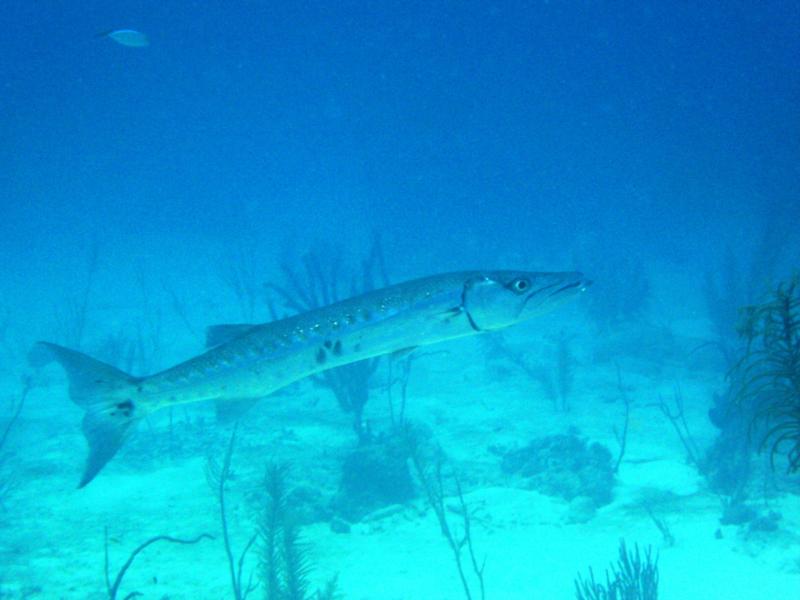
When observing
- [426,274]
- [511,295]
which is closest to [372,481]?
[511,295]

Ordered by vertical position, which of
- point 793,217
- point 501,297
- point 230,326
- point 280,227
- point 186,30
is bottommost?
point 501,297

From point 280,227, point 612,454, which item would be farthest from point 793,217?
point 280,227

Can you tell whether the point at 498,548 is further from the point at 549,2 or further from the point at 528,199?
the point at 528,199

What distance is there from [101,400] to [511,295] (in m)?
2.90

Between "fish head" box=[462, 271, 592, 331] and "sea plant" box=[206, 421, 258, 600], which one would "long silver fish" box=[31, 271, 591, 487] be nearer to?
"fish head" box=[462, 271, 592, 331]

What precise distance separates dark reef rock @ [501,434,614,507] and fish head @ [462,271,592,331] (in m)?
6.16

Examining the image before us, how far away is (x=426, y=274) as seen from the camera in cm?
3506

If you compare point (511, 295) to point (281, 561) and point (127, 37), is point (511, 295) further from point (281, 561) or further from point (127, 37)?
point (127, 37)

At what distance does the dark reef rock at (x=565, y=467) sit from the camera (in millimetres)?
8008

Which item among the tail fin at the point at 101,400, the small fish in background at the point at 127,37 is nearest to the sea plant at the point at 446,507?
the tail fin at the point at 101,400

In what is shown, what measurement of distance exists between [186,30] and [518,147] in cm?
3992

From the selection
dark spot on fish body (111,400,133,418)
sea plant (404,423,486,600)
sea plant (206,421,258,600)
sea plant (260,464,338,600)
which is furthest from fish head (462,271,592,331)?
sea plant (260,464,338,600)

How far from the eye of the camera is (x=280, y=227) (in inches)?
3551

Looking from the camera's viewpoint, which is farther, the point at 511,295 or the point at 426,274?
the point at 426,274
